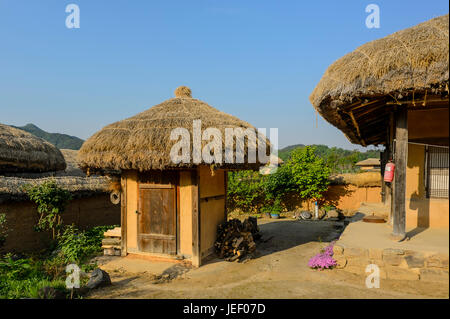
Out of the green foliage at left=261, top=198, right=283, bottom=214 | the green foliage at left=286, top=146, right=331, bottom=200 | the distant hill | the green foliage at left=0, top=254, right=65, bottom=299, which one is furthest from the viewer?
the distant hill

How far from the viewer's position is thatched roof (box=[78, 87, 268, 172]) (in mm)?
6168

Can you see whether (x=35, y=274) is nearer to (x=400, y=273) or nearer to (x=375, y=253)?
(x=375, y=253)

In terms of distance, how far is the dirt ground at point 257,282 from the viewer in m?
4.40

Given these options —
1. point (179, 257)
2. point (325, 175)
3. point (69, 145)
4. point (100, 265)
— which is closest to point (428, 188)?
point (179, 257)

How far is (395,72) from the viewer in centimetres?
487

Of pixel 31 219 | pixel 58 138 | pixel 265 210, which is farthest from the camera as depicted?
pixel 58 138

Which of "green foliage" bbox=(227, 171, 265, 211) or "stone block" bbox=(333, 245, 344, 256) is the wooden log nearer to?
"stone block" bbox=(333, 245, 344, 256)

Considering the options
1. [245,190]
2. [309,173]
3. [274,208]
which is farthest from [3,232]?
[309,173]

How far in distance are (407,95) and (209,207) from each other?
14.6 ft

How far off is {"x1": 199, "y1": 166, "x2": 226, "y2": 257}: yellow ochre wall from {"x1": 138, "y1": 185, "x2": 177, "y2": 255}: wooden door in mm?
607

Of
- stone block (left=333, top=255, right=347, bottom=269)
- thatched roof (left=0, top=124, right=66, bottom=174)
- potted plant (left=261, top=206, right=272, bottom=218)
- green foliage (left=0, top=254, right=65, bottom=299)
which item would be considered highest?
thatched roof (left=0, top=124, right=66, bottom=174)

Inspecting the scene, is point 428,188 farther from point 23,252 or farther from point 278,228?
point 23,252

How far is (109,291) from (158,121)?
11.4 feet

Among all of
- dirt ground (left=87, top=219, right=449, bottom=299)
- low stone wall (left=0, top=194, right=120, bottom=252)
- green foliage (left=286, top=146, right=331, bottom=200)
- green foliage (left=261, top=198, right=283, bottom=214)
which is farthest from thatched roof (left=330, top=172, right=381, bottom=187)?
low stone wall (left=0, top=194, right=120, bottom=252)
